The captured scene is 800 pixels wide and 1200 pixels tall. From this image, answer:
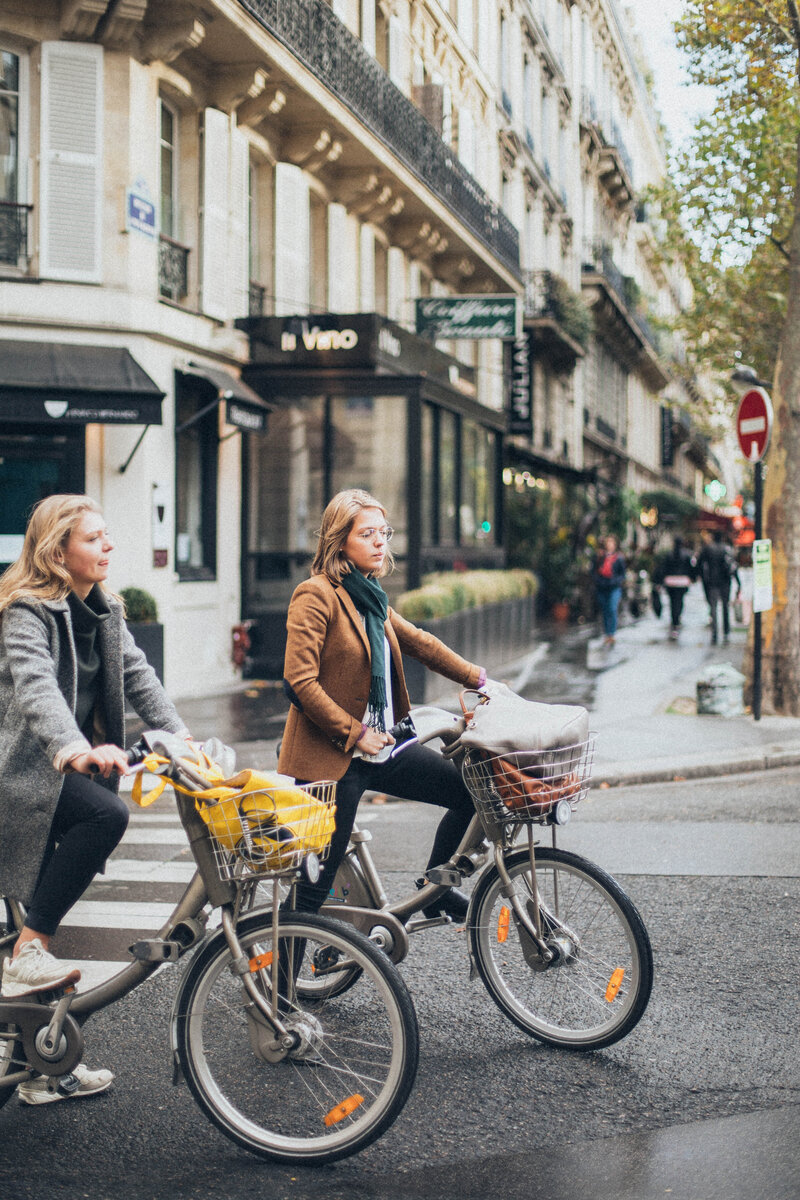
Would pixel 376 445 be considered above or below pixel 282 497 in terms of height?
above

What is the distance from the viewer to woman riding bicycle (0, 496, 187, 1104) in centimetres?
344

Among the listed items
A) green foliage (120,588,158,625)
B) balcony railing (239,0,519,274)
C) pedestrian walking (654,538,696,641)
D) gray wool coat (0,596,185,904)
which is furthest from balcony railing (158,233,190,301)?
gray wool coat (0,596,185,904)

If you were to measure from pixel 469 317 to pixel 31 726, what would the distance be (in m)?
16.9

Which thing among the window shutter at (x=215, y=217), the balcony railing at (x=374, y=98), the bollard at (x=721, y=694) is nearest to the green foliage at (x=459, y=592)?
the bollard at (x=721, y=694)

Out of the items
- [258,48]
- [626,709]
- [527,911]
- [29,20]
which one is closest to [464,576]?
[626,709]

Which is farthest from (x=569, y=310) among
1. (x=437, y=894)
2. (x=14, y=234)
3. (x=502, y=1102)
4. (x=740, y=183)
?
(x=502, y=1102)

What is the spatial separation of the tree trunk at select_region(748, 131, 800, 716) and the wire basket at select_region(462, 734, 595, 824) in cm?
904

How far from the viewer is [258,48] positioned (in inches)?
575

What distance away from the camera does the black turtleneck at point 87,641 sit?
3.71 meters

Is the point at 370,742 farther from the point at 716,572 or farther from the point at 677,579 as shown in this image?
the point at 677,579

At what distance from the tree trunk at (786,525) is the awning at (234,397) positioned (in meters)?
5.86

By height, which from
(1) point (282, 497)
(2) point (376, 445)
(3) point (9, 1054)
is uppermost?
(2) point (376, 445)

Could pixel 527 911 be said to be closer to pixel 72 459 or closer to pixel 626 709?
pixel 626 709

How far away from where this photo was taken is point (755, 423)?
11875mm
